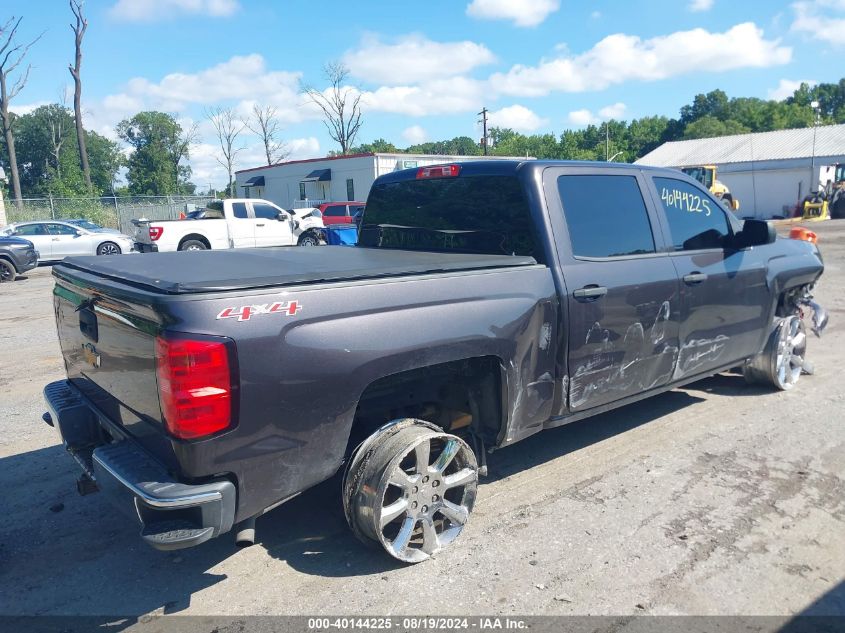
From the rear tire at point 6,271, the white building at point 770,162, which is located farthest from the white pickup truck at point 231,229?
the white building at point 770,162

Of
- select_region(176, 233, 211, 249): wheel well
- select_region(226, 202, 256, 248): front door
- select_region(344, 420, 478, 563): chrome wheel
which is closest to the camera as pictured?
select_region(344, 420, 478, 563): chrome wheel

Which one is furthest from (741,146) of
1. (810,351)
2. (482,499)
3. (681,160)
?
(482,499)

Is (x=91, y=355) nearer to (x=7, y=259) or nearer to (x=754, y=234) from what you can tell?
(x=754, y=234)

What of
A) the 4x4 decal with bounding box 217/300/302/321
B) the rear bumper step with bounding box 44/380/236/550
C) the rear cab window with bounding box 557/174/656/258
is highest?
the rear cab window with bounding box 557/174/656/258

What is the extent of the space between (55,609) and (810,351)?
753 cm

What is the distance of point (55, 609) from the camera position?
2.96 meters

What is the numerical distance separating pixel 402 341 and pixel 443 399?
82cm

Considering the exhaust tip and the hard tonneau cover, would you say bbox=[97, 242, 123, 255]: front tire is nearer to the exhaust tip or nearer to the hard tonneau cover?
the hard tonneau cover

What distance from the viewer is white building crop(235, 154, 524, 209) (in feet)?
131

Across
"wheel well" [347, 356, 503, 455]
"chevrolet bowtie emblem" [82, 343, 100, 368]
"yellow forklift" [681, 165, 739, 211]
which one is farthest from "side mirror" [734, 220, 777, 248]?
"yellow forklift" [681, 165, 739, 211]

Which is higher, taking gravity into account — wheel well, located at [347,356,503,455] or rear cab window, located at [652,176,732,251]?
rear cab window, located at [652,176,732,251]

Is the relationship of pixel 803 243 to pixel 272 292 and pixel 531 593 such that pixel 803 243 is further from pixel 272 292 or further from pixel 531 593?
pixel 272 292

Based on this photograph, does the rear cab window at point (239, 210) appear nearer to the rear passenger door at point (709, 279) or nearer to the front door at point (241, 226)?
the front door at point (241, 226)

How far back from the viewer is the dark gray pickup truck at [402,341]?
2.58 metres
